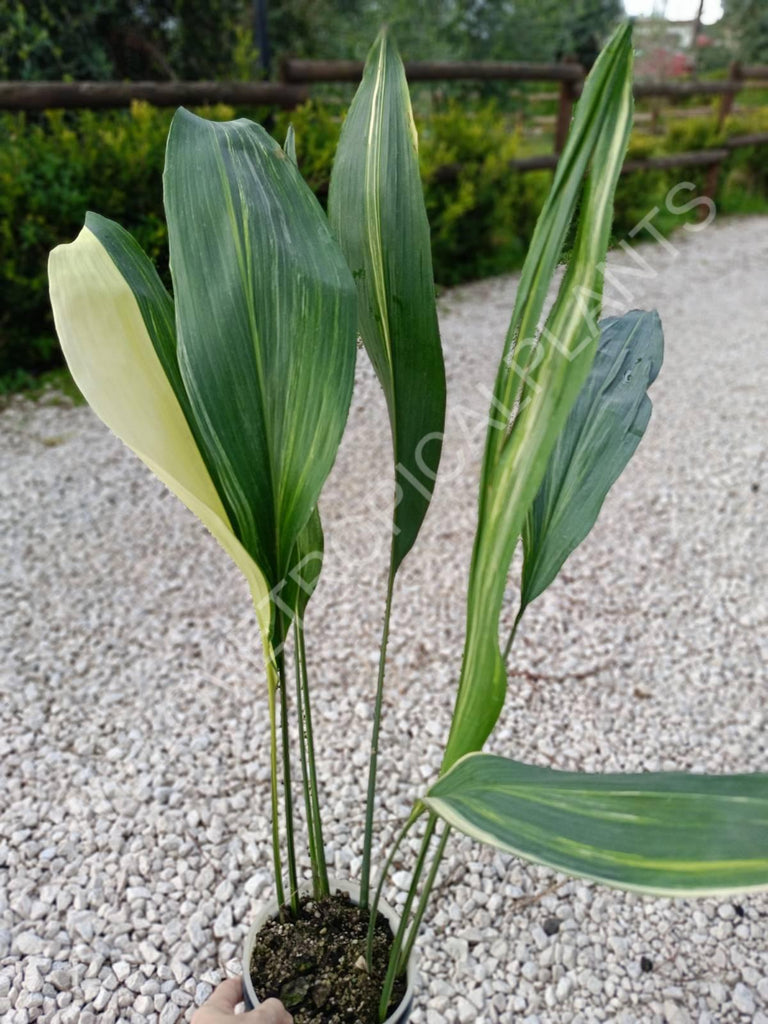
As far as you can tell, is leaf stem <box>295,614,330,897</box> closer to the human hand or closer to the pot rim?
the pot rim

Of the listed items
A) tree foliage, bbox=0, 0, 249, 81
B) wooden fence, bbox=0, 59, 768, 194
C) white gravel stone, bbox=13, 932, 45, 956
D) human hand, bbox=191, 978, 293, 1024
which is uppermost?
tree foliage, bbox=0, 0, 249, 81

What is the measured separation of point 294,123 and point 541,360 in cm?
327

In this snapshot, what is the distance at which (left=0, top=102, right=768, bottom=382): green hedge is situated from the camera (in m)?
2.81

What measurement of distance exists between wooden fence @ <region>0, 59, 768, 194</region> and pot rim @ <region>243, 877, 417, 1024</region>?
9.28 ft

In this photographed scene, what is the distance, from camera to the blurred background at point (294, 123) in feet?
9.42

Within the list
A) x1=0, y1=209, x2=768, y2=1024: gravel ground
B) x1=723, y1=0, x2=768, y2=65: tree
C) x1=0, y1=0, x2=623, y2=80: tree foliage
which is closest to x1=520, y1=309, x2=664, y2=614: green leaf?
x1=0, y1=209, x2=768, y2=1024: gravel ground

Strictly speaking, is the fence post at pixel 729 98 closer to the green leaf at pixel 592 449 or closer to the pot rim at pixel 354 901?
the green leaf at pixel 592 449

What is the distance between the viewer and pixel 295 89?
3.49m

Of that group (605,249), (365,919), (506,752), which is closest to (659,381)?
(506,752)

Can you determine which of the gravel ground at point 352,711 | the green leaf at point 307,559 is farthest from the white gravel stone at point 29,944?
the green leaf at point 307,559

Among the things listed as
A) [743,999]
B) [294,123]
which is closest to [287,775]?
[743,999]

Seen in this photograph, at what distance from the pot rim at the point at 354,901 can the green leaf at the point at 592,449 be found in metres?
0.39

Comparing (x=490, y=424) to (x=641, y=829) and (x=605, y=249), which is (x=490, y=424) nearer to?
(x=605, y=249)

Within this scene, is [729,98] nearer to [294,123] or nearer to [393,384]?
[294,123]
